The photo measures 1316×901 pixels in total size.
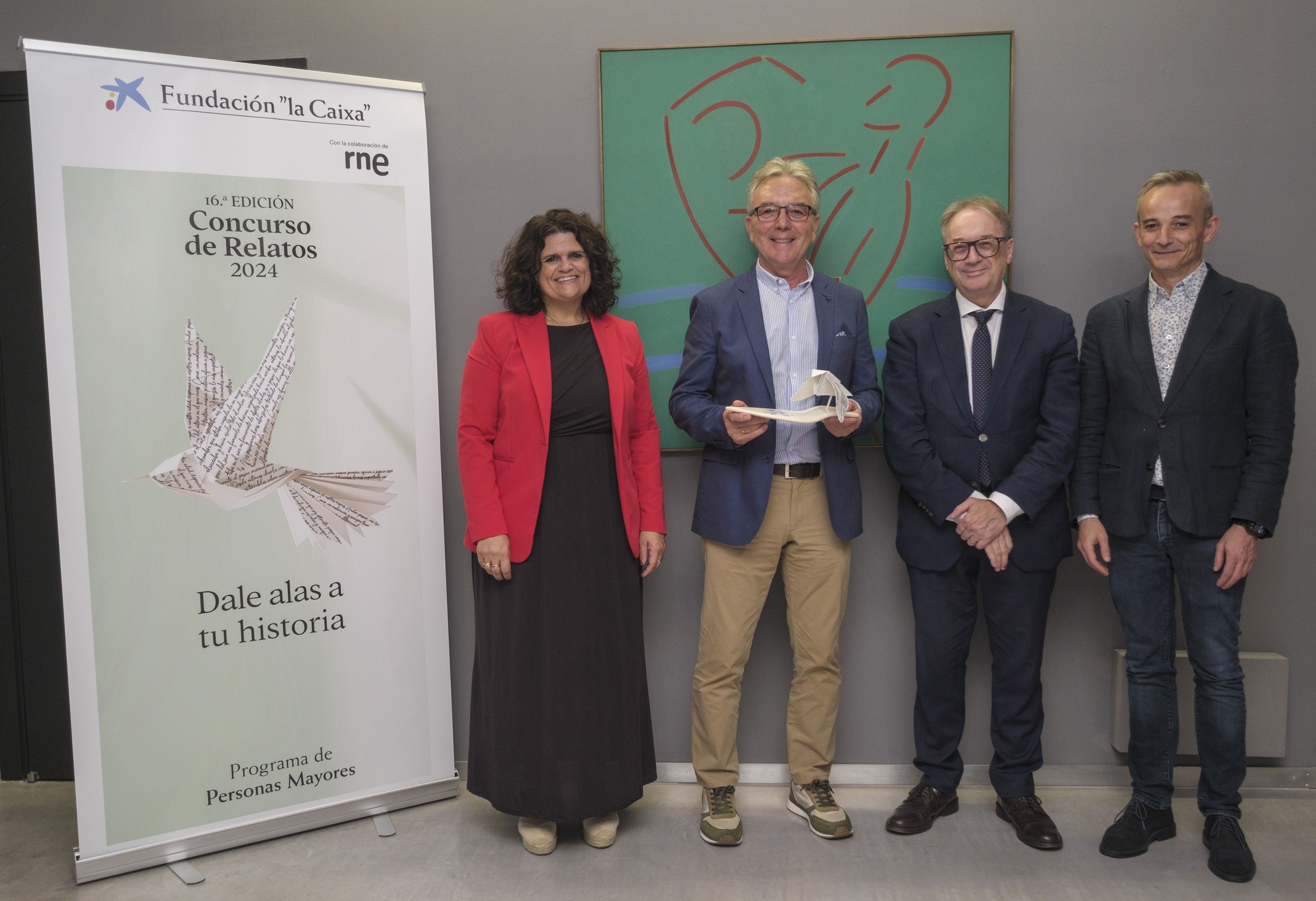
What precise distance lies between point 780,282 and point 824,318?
0.58ft

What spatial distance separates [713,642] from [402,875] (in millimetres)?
1104

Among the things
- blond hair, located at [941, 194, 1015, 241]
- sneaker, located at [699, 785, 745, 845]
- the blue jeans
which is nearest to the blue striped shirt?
blond hair, located at [941, 194, 1015, 241]

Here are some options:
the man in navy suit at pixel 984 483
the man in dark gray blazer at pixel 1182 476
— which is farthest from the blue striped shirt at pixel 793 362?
the man in dark gray blazer at pixel 1182 476

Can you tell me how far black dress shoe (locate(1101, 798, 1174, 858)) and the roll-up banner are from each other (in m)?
2.05

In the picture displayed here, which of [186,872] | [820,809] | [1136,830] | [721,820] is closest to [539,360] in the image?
[721,820]

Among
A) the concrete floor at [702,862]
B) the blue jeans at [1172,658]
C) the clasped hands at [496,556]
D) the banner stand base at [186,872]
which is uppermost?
the clasped hands at [496,556]

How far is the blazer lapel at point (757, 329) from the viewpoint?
8.37 ft

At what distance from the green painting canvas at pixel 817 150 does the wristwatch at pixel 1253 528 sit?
1043 mm

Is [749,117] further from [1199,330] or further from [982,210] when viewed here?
[1199,330]

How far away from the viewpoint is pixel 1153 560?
95.2 inches

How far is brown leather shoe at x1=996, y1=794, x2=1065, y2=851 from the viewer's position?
2488mm

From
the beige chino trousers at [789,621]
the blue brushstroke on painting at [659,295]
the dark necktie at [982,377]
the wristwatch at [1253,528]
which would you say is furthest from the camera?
the blue brushstroke on painting at [659,295]

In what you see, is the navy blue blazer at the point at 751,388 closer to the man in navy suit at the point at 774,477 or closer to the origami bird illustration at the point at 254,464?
the man in navy suit at the point at 774,477

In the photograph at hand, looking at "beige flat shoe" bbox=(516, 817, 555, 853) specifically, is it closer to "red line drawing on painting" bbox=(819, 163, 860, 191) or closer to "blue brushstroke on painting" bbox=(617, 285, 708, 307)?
"blue brushstroke on painting" bbox=(617, 285, 708, 307)
